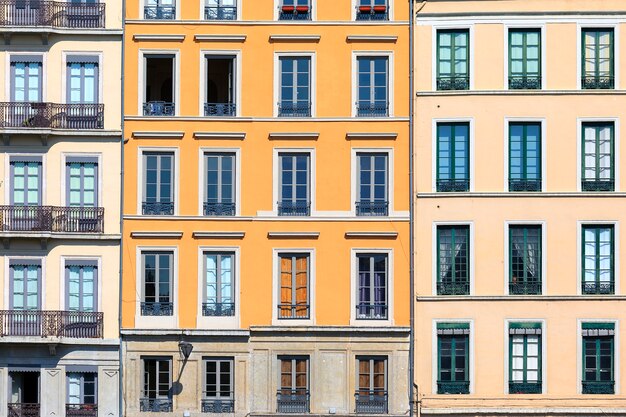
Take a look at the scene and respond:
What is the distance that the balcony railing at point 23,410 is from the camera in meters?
42.6

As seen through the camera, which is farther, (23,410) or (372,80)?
(372,80)

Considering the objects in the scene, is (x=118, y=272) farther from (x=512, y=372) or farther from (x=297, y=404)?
(x=512, y=372)

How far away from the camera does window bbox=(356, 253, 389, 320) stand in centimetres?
4303

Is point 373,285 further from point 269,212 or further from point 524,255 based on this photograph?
point 524,255

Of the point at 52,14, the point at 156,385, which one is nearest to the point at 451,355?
the point at 156,385

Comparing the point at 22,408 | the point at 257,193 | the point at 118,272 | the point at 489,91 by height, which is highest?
the point at 489,91

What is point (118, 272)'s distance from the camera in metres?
43.1

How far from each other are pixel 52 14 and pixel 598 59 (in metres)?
18.6

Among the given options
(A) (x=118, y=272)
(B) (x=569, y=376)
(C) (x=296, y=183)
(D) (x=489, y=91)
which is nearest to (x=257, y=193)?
(C) (x=296, y=183)

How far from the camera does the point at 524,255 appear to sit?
4297 centimetres

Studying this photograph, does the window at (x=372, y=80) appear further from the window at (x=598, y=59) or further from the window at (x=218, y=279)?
the window at (x=218, y=279)

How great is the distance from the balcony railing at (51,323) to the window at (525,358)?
45.1 feet

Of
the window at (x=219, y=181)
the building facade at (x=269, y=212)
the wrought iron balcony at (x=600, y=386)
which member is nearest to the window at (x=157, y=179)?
the building facade at (x=269, y=212)

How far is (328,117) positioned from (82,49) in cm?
870
